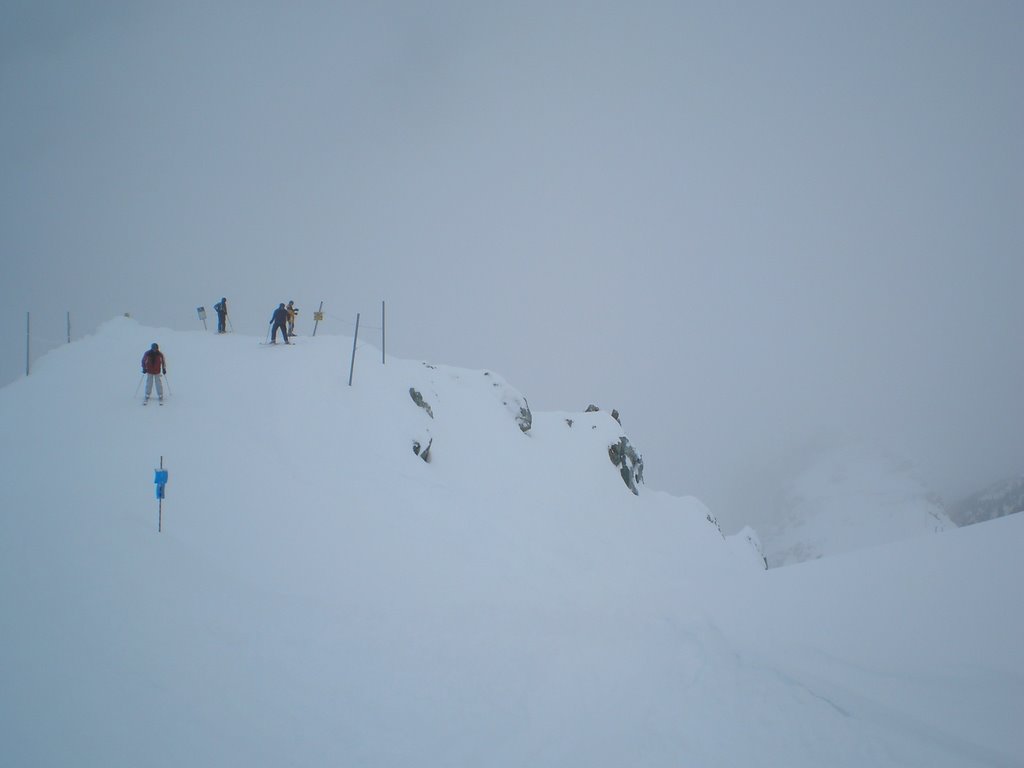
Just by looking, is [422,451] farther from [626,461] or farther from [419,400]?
[626,461]

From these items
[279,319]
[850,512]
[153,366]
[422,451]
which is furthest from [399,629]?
[850,512]

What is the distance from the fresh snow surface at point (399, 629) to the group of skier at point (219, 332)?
1.11m

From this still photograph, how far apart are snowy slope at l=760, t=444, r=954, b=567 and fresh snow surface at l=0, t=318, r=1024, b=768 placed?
268 ft

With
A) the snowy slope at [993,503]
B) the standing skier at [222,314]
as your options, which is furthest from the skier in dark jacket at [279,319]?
the snowy slope at [993,503]

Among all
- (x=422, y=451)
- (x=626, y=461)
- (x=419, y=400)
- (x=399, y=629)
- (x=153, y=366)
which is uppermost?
(x=153, y=366)

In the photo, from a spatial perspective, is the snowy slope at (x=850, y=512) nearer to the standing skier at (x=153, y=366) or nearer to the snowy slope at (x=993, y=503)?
the snowy slope at (x=993, y=503)

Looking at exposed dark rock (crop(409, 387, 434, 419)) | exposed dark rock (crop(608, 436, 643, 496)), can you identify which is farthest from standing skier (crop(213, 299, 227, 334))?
exposed dark rock (crop(608, 436, 643, 496))

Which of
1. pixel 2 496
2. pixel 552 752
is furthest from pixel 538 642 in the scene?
pixel 2 496

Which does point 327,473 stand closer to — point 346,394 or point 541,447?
point 346,394

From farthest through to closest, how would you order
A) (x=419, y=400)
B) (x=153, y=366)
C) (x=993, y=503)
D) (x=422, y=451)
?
(x=993, y=503) → (x=419, y=400) → (x=422, y=451) → (x=153, y=366)

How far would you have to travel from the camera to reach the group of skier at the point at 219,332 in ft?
48.3

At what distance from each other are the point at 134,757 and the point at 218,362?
1767cm

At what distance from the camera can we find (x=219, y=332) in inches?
996

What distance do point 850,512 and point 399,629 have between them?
126055 mm
